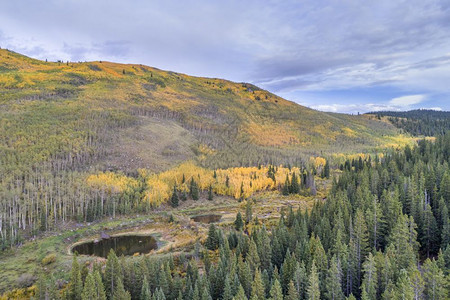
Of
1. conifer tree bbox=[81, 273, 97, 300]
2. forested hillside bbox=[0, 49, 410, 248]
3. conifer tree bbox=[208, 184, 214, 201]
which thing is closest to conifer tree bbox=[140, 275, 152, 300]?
conifer tree bbox=[81, 273, 97, 300]

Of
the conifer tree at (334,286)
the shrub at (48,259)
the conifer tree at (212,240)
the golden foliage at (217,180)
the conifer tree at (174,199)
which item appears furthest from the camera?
the golden foliage at (217,180)

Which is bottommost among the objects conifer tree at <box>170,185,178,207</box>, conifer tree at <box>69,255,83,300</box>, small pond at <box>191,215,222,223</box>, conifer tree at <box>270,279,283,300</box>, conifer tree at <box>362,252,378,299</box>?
small pond at <box>191,215,222,223</box>

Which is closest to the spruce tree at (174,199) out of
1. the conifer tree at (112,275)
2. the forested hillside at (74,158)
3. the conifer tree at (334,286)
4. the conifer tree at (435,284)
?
the forested hillside at (74,158)

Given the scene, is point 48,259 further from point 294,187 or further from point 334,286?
point 294,187

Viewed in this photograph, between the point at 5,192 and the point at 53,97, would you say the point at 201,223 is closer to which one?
the point at 5,192

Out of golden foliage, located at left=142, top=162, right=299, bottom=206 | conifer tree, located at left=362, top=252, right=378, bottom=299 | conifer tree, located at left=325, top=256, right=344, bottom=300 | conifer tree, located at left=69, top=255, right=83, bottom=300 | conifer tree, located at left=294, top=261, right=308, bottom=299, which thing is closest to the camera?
conifer tree, located at left=362, top=252, right=378, bottom=299

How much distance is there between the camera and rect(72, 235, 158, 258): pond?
74375 mm

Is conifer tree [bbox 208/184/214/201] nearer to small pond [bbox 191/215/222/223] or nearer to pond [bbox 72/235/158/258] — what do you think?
small pond [bbox 191/215/222/223]

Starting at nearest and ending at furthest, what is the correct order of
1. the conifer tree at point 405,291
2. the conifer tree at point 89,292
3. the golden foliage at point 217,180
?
the conifer tree at point 405,291 → the conifer tree at point 89,292 → the golden foliage at point 217,180

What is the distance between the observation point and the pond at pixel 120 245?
74.4 metres

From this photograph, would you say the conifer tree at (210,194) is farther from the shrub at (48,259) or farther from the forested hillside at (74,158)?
the shrub at (48,259)

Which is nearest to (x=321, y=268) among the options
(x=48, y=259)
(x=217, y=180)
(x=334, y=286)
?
(x=334, y=286)

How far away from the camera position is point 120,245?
7975 centimetres

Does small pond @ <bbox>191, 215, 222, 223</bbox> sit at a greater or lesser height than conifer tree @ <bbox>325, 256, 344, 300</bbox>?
lesser
